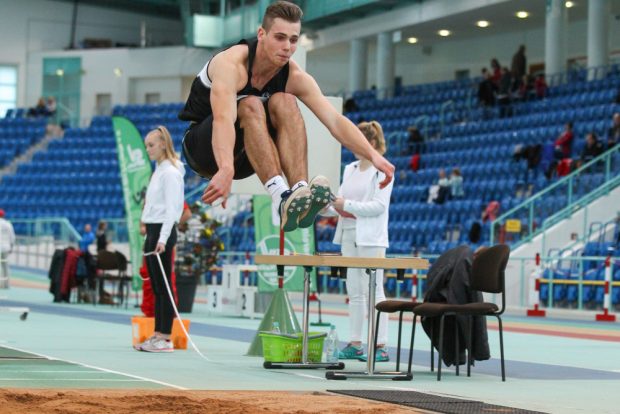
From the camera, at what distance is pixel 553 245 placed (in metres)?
19.4

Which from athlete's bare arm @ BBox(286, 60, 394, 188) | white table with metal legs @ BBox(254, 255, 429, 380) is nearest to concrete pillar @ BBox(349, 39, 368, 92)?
white table with metal legs @ BBox(254, 255, 429, 380)

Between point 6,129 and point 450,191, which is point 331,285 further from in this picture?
point 6,129

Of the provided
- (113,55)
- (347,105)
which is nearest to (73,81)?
(113,55)

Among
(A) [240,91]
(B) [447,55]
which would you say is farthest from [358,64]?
(A) [240,91]

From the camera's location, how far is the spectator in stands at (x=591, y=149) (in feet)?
66.9

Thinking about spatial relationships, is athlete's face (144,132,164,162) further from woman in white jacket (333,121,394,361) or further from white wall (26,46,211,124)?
white wall (26,46,211,124)

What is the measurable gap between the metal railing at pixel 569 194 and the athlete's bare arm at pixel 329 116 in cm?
1365

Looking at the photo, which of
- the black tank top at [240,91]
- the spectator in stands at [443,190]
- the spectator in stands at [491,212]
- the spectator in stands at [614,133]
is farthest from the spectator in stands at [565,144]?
the black tank top at [240,91]

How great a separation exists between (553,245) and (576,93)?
6535 millimetres

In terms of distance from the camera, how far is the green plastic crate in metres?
8.52

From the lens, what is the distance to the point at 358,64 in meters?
34.6

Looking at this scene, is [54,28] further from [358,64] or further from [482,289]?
[482,289]

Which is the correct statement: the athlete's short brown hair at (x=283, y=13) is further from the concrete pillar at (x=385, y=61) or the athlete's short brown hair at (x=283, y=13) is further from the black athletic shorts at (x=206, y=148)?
the concrete pillar at (x=385, y=61)

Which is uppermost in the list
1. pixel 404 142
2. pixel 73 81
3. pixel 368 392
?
pixel 73 81
